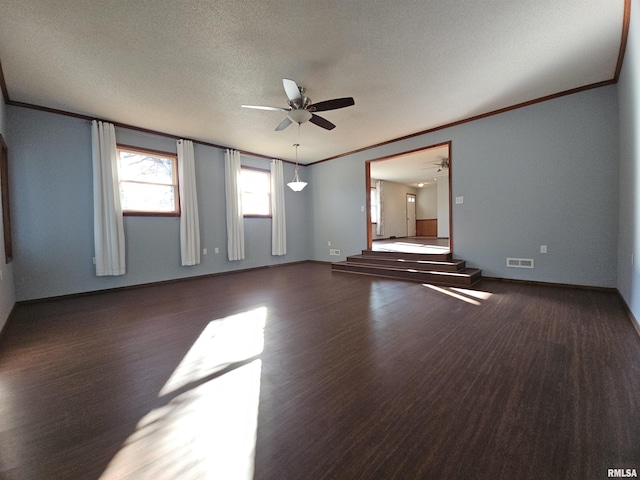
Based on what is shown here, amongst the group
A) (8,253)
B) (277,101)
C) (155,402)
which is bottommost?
(155,402)

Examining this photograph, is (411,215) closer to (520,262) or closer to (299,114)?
(520,262)

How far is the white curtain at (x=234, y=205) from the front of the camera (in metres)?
6.10

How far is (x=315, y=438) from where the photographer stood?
127 centimetres

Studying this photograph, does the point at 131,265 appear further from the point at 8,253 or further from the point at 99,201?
the point at 8,253

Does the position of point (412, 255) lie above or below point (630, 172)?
below

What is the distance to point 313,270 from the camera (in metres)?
6.48

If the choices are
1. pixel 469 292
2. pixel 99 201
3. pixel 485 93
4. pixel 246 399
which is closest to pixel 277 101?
pixel 485 93

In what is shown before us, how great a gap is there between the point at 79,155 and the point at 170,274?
2520 millimetres

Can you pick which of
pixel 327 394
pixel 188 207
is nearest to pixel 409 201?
pixel 188 207

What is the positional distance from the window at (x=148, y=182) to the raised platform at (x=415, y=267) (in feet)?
12.8

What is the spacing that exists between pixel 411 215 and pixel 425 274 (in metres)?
9.14

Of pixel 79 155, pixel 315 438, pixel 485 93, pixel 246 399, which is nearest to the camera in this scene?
pixel 315 438

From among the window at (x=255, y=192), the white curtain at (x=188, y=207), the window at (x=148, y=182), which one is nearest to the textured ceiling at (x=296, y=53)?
the window at (x=148, y=182)

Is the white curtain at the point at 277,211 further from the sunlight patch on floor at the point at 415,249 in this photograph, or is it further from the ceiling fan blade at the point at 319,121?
the ceiling fan blade at the point at 319,121
